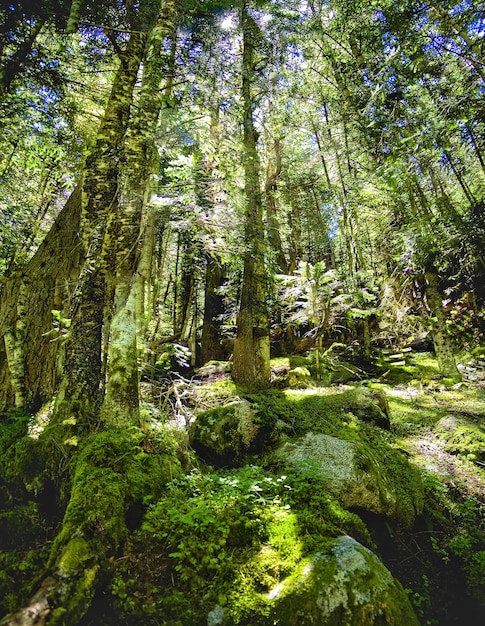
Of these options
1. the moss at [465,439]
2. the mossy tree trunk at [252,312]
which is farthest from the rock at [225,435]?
the moss at [465,439]

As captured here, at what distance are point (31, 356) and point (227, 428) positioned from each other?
373cm

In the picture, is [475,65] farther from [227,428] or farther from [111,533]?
[111,533]

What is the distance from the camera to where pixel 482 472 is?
17.7ft

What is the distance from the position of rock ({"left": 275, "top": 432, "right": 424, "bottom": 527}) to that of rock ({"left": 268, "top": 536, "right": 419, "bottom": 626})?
46.5 inches

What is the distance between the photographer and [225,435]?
4.76 meters

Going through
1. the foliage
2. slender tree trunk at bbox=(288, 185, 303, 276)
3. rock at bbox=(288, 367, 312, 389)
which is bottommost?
the foliage

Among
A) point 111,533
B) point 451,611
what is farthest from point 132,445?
point 451,611

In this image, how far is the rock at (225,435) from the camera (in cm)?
470

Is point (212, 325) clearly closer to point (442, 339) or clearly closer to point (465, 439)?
point (442, 339)

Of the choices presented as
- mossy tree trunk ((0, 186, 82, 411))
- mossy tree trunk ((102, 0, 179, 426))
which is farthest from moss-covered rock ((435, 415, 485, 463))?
mossy tree trunk ((0, 186, 82, 411))

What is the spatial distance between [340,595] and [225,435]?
2.54 metres

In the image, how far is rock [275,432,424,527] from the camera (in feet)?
13.0

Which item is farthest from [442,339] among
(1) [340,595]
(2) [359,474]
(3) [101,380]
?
(3) [101,380]

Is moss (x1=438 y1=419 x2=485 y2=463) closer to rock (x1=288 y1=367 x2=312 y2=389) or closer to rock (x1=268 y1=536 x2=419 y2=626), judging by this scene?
rock (x1=288 y1=367 x2=312 y2=389)
